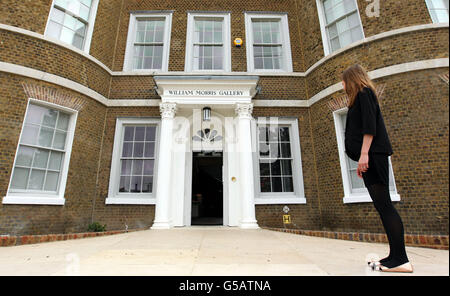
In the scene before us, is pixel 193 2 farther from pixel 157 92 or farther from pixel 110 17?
pixel 157 92

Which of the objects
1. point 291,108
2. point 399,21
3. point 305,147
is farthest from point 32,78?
point 399,21

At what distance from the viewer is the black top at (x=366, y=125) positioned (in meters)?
2.10

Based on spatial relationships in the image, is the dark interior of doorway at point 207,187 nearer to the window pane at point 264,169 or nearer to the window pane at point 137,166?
the window pane at point 264,169

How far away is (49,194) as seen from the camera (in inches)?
210

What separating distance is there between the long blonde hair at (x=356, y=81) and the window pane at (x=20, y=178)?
20.8 ft

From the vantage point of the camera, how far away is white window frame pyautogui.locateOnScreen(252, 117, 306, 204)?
6.37 m

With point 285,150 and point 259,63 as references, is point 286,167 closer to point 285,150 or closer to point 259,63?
point 285,150

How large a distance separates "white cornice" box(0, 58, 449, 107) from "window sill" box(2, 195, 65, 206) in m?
2.67

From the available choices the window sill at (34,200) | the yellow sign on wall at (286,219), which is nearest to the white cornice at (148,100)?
the window sill at (34,200)

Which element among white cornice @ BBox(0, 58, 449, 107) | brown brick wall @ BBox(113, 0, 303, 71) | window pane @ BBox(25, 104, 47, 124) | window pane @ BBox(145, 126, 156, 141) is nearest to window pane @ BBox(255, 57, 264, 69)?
brown brick wall @ BBox(113, 0, 303, 71)

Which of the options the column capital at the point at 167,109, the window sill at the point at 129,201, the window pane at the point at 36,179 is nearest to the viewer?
the window pane at the point at 36,179

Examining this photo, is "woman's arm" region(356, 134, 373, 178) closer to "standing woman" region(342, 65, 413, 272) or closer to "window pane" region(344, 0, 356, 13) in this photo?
"standing woman" region(342, 65, 413, 272)

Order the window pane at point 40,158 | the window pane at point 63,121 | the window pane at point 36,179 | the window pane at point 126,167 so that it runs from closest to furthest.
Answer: the window pane at point 36,179, the window pane at point 40,158, the window pane at point 63,121, the window pane at point 126,167
